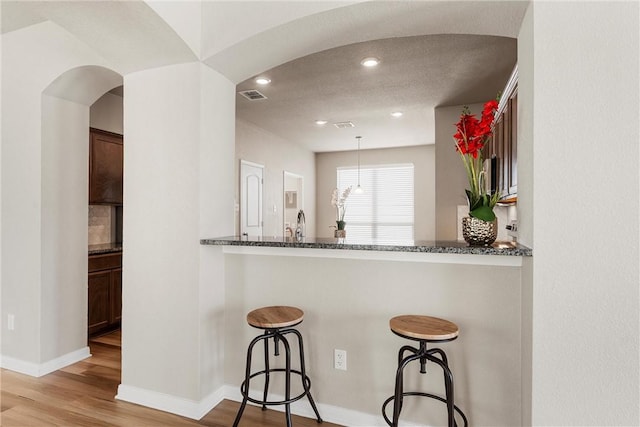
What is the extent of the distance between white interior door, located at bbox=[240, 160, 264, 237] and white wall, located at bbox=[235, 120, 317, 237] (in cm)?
10

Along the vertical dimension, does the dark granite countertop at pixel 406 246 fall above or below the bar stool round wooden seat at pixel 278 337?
above

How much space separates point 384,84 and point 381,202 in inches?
165

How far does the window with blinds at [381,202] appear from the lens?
769 centimetres

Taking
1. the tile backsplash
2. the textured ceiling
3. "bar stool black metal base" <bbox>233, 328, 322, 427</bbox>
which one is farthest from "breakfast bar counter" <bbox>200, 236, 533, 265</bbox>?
the tile backsplash

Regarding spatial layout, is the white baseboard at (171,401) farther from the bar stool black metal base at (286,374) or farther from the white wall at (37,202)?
the white wall at (37,202)

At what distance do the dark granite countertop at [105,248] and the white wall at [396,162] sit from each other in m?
4.66

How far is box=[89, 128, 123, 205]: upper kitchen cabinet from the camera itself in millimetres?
3860

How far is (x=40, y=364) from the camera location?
2.85 metres

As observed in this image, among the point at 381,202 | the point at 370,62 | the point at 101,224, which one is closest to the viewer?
the point at 370,62

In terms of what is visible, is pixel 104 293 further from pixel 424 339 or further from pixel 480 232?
pixel 480 232

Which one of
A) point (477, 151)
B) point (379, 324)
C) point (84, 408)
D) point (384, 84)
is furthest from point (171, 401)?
point (384, 84)

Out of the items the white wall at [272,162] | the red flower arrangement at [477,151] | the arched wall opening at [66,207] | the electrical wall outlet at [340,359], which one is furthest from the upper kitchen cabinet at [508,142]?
the white wall at [272,162]
